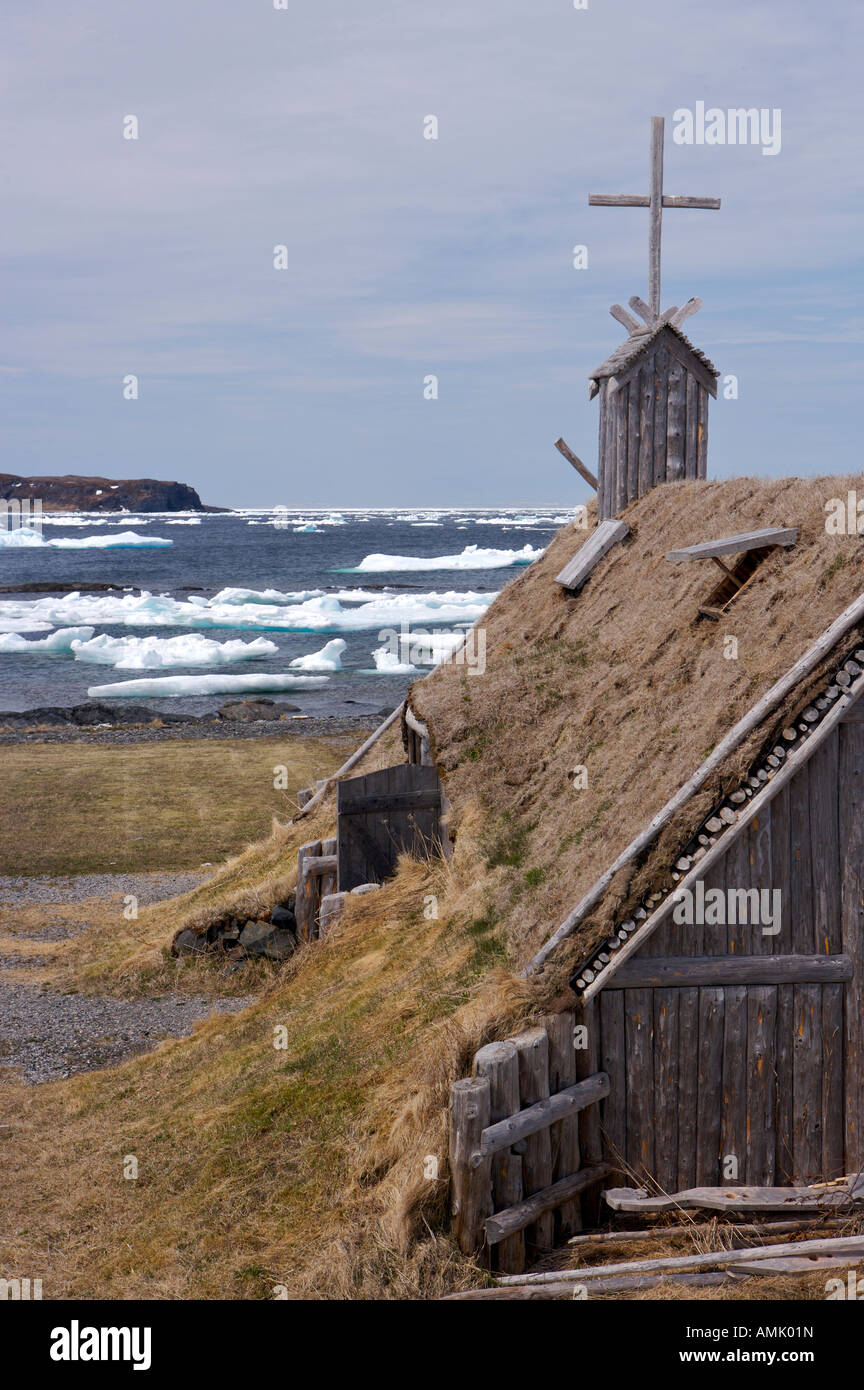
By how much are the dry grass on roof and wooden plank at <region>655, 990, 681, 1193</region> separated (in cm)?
75

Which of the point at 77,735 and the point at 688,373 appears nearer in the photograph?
the point at 688,373

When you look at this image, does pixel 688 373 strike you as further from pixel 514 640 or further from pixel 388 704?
pixel 388 704

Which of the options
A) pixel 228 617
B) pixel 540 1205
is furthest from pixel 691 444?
pixel 228 617

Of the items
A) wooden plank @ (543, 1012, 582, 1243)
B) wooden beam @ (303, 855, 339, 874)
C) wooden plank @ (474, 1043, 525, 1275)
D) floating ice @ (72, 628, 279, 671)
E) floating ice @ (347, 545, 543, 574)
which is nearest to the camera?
wooden plank @ (474, 1043, 525, 1275)

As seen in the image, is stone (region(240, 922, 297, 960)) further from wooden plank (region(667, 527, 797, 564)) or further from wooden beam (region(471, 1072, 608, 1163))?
wooden plank (region(667, 527, 797, 564))

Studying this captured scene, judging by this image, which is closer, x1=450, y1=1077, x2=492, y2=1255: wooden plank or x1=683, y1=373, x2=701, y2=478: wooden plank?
x1=450, y1=1077, x2=492, y2=1255: wooden plank

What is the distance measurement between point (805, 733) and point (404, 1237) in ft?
13.8

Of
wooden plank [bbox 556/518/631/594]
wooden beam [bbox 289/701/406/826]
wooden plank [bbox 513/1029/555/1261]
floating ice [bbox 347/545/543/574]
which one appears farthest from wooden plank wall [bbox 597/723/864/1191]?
floating ice [bbox 347/545/543/574]

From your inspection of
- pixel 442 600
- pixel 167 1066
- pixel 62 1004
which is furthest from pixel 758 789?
pixel 442 600

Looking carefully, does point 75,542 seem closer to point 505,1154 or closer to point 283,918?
point 283,918

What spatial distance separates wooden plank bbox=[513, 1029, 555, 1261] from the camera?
738 cm

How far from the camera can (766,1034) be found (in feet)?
25.9

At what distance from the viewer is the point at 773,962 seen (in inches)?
308

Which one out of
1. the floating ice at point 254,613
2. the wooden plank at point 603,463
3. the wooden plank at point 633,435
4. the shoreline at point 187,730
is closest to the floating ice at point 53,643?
the floating ice at point 254,613
